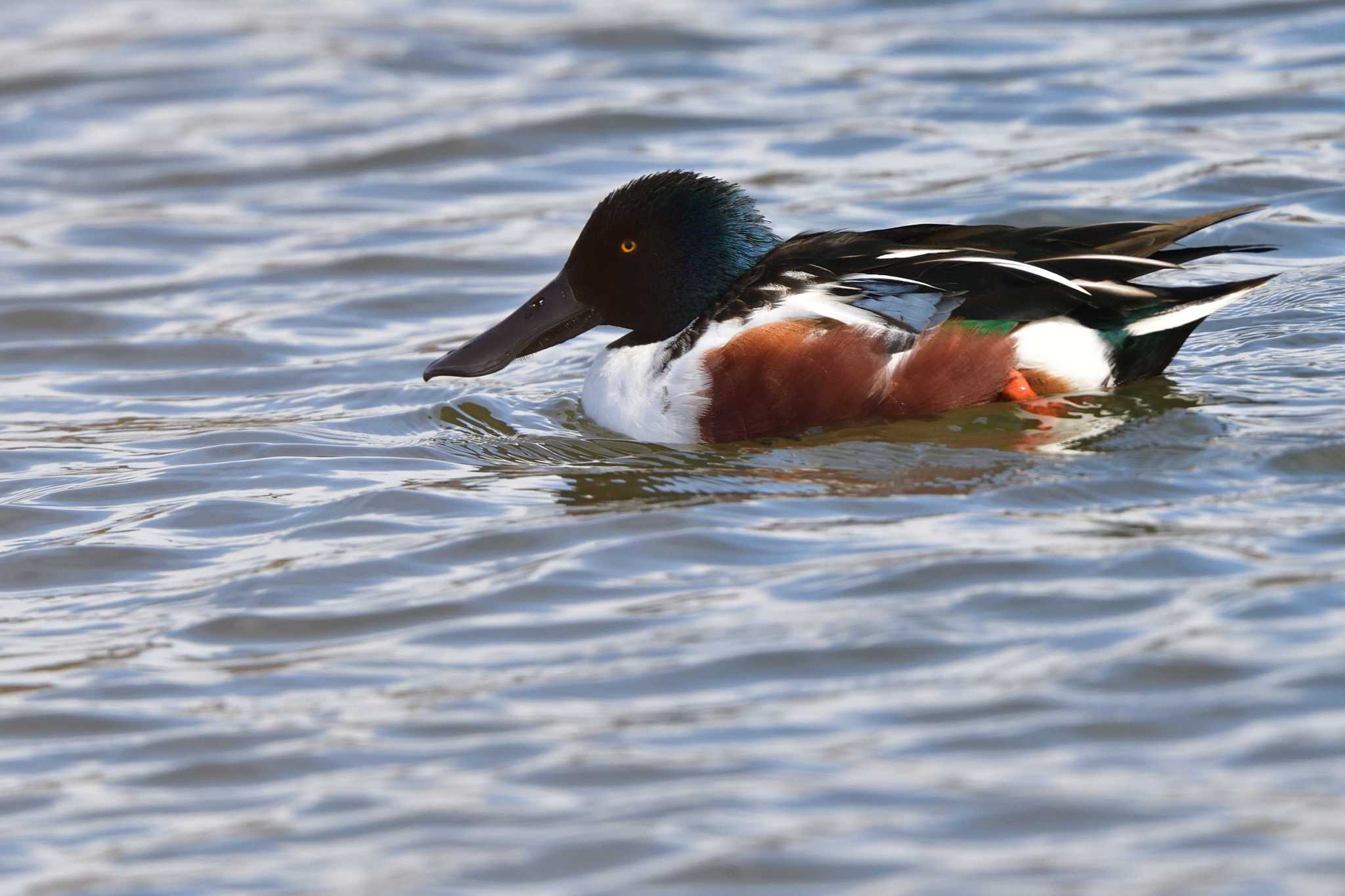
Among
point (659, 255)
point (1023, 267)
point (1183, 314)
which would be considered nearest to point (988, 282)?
point (1023, 267)

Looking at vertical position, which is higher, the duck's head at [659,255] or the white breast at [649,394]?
the duck's head at [659,255]

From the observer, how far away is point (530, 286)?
8766 millimetres

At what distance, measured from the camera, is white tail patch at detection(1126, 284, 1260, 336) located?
19.5ft

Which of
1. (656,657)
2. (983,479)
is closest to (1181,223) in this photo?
(983,479)

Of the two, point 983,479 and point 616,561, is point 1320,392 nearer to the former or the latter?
point 983,479

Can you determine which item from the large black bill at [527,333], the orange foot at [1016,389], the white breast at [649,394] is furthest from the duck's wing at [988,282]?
the large black bill at [527,333]

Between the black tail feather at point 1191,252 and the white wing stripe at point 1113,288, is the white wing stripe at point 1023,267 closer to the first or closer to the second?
the white wing stripe at point 1113,288

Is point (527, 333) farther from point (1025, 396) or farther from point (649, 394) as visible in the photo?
point (1025, 396)

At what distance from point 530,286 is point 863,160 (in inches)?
88.1

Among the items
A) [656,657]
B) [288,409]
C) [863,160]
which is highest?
[863,160]

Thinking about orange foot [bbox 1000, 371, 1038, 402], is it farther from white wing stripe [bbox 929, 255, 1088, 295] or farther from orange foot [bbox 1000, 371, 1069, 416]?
white wing stripe [bbox 929, 255, 1088, 295]

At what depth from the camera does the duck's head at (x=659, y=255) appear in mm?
6434

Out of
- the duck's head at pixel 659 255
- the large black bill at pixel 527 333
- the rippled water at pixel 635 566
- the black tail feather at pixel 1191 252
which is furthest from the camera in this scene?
the large black bill at pixel 527 333

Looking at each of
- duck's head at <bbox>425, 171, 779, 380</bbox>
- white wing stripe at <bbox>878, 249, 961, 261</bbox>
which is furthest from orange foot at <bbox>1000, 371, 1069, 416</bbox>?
duck's head at <bbox>425, 171, 779, 380</bbox>
